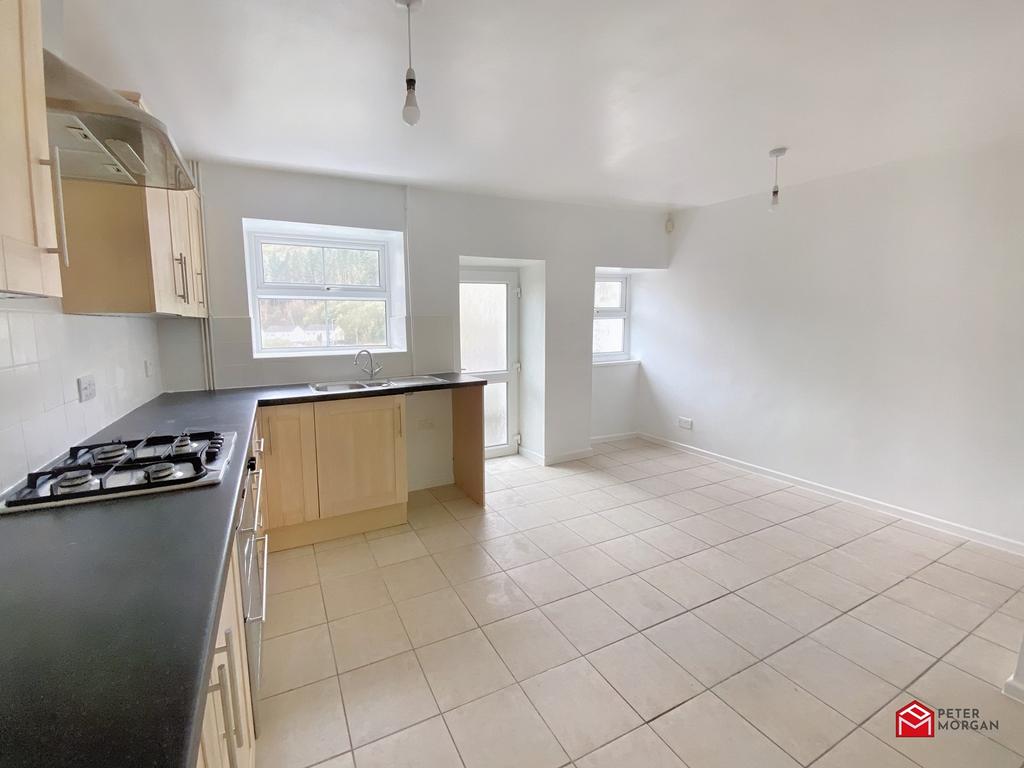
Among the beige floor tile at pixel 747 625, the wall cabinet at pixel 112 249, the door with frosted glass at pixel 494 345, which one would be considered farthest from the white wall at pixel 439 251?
the beige floor tile at pixel 747 625

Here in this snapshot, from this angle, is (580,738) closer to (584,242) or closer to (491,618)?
(491,618)

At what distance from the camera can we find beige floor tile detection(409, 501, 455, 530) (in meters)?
3.10

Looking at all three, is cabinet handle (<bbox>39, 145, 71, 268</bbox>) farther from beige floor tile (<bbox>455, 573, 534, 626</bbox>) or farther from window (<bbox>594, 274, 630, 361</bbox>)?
window (<bbox>594, 274, 630, 361</bbox>)

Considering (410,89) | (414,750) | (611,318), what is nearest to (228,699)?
(414,750)

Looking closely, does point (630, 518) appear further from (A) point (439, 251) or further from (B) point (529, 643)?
(A) point (439, 251)

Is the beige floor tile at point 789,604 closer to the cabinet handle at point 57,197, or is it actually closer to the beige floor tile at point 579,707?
the beige floor tile at point 579,707

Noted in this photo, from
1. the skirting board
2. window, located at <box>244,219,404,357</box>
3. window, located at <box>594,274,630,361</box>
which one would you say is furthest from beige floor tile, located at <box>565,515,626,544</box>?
window, located at <box>594,274,630,361</box>

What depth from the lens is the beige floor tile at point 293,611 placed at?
6.79 ft

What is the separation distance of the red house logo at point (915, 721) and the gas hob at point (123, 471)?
2.43 metres

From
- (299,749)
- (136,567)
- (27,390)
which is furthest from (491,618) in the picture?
(27,390)

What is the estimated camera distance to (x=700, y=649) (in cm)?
192

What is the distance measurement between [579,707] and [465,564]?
1078mm

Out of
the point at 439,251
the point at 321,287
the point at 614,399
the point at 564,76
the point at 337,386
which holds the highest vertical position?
the point at 564,76

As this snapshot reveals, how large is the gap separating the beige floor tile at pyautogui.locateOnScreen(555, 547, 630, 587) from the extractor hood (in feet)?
8.06
